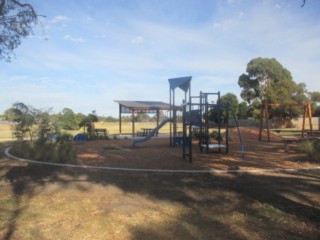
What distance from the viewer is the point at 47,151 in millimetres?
10492

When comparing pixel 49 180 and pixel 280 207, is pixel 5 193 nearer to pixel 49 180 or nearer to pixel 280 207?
pixel 49 180

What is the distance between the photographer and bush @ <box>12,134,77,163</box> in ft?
32.2

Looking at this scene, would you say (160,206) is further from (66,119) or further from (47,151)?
(66,119)

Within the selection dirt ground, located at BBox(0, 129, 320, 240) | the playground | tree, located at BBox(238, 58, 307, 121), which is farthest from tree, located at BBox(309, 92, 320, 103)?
dirt ground, located at BBox(0, 129, 320, 240)

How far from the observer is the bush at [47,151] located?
32.2 feet

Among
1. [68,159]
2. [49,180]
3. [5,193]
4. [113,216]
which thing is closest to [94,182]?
[49,180]

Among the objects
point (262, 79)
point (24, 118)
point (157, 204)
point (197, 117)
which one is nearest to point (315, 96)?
point (262, 79)

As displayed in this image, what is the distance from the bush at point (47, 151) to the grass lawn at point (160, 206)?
6.62ft

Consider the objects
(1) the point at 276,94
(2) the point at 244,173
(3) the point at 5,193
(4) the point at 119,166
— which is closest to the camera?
(3) the point at 5,193

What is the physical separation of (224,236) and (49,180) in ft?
15.5

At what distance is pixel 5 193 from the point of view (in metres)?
6.08

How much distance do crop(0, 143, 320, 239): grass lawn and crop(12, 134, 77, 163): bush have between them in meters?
2.02

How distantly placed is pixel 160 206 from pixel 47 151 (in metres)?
6.55

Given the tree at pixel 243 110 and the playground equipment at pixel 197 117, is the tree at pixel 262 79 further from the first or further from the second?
the playground equipment at pixel 197 117
